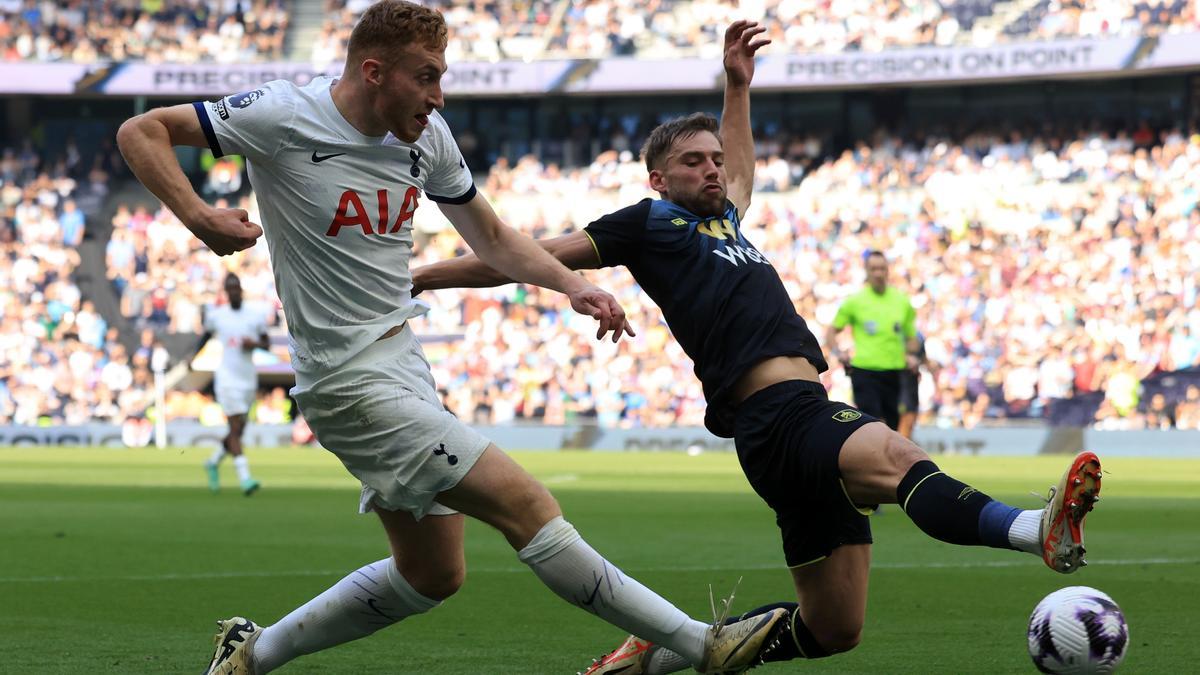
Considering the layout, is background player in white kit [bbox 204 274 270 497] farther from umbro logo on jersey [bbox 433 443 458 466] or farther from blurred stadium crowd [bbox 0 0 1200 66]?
blurred stadium crowd [bbox 0 0 1200 66]

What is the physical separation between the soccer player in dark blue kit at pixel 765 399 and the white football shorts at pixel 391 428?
0.56 metres

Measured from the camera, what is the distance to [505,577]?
1028 centimetres

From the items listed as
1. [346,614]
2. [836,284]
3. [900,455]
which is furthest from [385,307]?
[836,284]

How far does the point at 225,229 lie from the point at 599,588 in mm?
1623

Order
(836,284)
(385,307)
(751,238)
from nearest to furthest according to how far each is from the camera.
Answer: (385,307) < (836,284) < (751,238)

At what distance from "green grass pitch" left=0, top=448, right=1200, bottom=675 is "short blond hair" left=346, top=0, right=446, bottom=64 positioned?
2.53m

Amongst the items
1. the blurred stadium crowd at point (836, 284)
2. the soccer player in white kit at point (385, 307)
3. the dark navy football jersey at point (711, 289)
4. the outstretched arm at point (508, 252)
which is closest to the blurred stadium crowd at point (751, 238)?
the blurred stadium crowd at point (836, 284)

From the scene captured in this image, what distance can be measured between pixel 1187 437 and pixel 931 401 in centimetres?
464

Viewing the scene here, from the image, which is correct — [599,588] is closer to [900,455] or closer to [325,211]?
[900,455]

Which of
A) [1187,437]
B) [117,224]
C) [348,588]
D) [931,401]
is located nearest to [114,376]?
[117,224]

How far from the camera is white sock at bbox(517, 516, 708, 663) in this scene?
5.33 m

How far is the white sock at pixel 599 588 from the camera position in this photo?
533cm

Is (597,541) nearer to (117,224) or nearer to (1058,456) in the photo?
(1058,456)

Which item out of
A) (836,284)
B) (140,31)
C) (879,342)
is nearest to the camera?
(879,342)
